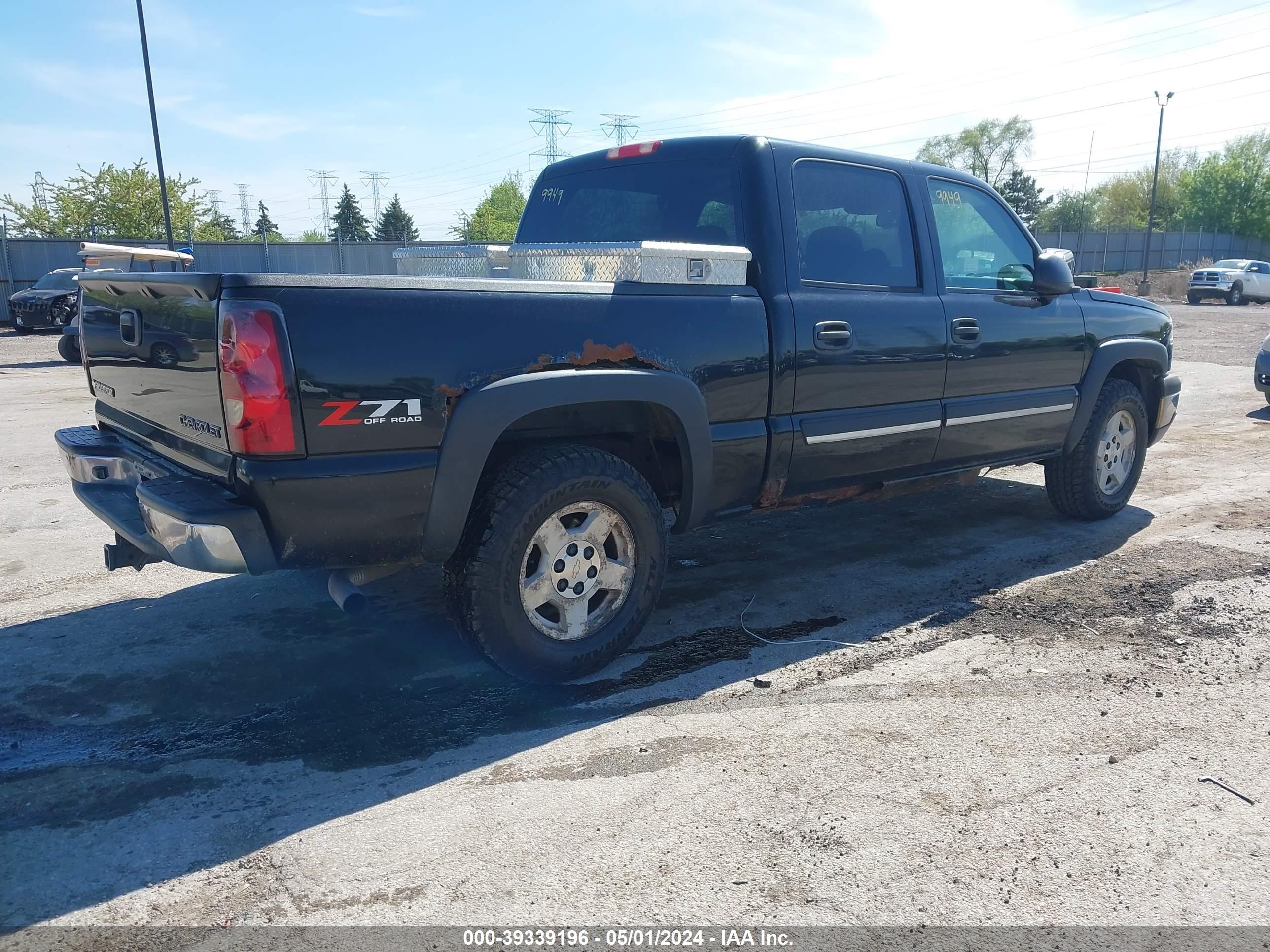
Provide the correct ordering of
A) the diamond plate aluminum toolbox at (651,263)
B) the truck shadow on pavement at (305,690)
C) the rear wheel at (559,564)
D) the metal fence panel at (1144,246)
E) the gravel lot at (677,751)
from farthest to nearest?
1. the metal fence panel at (1144,246)
2. the diamond plate aluminum toolbox at (651,263)
3. the rear wheel at (559,564)
4. the truck shadow on pavement at (305,690)
5. the gravel lot at (677,751)

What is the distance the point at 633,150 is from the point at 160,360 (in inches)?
95.0

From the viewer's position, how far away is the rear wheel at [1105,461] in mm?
5828

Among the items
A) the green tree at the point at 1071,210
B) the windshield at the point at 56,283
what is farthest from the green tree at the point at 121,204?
the green tree at the point at 1071,210

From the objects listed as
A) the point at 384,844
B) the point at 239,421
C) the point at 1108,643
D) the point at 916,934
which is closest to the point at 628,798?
the point at 384,844

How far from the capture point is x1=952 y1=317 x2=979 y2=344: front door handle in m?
4.77

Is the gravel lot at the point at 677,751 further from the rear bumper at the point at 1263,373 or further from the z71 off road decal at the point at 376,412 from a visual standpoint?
the rear bumper at the point at 1263,373

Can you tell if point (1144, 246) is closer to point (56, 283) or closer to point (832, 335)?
point (56, 283)

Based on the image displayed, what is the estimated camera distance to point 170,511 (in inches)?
116

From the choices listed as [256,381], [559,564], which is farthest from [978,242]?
[256,381]

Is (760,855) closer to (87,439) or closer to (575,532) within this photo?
(575,532)

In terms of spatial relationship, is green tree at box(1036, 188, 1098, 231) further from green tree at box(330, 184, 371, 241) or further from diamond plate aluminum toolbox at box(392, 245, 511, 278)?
diamond plate aluminum toolbox at box(392, 245, 511, 278)

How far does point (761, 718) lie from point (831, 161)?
2.55 m

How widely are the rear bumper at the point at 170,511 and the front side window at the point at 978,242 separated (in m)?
3.54

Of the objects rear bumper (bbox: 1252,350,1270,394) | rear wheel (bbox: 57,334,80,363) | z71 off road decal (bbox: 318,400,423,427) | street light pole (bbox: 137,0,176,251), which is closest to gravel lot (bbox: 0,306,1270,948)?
z71 off road decal (bbox: 318,400,423,427)
